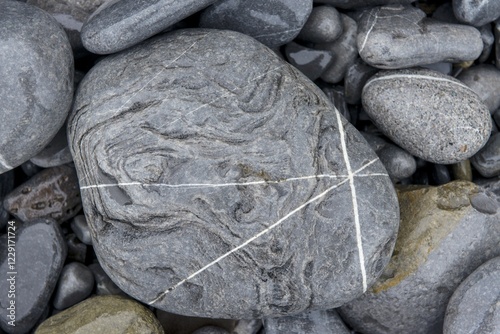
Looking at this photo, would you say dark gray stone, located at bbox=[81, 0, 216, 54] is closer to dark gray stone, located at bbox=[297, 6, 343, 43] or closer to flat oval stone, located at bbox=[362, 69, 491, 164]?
dark gray stone, located at bbox=[297, 6, 343, 43]

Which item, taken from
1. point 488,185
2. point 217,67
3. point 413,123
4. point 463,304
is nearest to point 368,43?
point 413,123

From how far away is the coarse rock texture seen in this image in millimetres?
2941

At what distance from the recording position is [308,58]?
3.36 m

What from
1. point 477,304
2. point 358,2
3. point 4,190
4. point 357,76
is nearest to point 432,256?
point 477,304

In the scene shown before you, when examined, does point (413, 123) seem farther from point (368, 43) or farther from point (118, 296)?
point (118, 296)

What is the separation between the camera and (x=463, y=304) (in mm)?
2826

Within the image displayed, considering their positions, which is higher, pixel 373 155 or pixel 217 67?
pixel 217 67

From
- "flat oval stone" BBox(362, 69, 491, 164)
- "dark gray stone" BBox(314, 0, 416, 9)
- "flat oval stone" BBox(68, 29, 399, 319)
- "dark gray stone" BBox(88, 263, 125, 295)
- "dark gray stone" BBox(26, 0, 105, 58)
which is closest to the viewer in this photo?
"flat oval stone" BBox(68, 29, 399, 319)

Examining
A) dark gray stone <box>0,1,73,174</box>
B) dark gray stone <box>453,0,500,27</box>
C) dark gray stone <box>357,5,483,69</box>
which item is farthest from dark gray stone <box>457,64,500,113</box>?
dark gray stone <box>0,1,73,174</box>

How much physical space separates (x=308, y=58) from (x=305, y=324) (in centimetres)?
168

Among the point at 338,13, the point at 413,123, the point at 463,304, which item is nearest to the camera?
the point at 463,304

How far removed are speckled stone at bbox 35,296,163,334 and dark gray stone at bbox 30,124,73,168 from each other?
893 millimetres

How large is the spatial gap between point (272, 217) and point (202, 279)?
1.67 ft

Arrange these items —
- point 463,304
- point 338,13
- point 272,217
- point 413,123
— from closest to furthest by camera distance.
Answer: point 272,217
point 463,304
point 413,123
point 338,13
